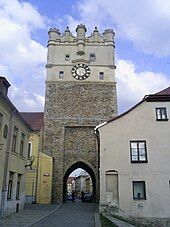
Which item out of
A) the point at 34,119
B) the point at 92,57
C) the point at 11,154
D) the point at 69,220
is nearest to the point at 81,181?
the point at 34,119

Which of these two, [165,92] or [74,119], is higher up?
[74,119]

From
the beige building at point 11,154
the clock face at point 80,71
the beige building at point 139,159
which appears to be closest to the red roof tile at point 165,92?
the beige building at point 139,159

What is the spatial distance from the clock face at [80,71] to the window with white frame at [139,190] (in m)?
17.9

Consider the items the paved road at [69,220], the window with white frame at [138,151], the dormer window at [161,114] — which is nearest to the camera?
the paved road at [69,220]

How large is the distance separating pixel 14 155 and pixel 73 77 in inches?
700

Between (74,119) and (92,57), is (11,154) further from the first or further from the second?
(92,57)

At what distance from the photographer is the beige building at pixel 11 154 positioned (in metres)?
14.3

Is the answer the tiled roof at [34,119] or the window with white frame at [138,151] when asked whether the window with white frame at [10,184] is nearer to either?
the window with white frame at [138,151]

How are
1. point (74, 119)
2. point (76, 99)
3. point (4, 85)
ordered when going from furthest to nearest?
point (76, 99), point (74, 119), point (4, 85)

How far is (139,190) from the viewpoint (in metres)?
17.3

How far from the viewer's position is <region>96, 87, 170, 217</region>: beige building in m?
17.0

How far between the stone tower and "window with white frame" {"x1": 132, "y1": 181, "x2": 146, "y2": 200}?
469 inches

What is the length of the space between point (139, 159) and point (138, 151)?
19.9 inches

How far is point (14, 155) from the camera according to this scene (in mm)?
16625
